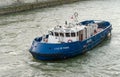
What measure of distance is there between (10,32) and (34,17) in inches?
389

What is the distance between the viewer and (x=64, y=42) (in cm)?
2416

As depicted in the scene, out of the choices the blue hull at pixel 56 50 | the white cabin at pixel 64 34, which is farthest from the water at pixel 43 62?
the white cabin at pixel 64 34

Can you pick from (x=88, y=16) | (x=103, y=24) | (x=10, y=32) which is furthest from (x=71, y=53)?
(x=88, y=16)

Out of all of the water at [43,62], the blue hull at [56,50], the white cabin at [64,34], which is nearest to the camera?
the water at [43,62]

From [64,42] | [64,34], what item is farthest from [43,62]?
[64,34]

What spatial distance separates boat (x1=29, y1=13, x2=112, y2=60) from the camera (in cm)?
2322

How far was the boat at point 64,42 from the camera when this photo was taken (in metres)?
23.2

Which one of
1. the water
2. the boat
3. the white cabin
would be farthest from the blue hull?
the white cabin

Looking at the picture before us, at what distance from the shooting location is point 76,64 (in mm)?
23344

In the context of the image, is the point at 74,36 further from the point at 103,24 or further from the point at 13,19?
the point at 13,19

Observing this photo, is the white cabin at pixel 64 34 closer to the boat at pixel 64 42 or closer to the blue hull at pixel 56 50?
the boat at pixel 64 42

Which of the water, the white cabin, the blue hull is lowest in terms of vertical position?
the water

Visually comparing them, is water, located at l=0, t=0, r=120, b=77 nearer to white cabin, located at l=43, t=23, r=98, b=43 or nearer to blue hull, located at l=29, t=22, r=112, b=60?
blue hull, located at l=29, t=22, r=112, b=60

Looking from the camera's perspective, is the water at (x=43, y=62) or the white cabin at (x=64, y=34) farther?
the white cabin at (x=64, y=34)
